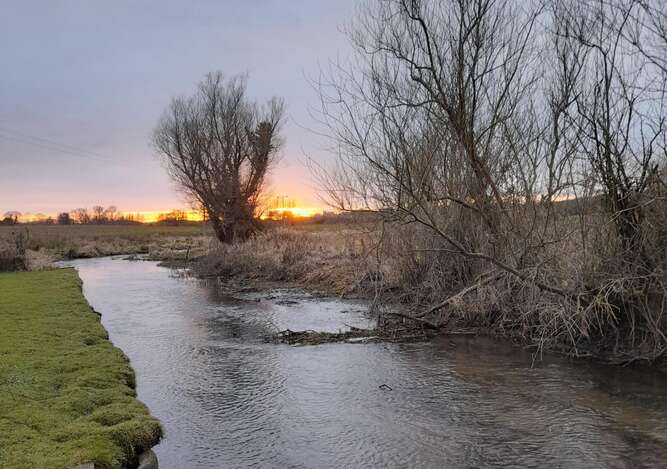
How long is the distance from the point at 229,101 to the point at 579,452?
36.2 metres

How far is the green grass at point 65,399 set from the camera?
17.7 ft

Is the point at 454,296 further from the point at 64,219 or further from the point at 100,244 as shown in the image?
Result: the point at 64,219

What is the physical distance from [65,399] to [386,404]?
4.30 m

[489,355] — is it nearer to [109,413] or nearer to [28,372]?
[109,413]

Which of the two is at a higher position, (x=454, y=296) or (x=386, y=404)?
(x=454, y=296)

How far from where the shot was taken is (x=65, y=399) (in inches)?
273

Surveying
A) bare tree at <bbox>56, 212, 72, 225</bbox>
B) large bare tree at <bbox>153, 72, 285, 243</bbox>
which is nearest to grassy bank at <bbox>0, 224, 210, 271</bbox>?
large bare tree at <bbox>153, 72, 285, 243</bbox>

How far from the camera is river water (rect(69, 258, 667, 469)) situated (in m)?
6.05

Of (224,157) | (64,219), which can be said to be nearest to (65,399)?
(224,157)

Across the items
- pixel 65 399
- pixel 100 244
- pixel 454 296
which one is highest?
pixel 100 244

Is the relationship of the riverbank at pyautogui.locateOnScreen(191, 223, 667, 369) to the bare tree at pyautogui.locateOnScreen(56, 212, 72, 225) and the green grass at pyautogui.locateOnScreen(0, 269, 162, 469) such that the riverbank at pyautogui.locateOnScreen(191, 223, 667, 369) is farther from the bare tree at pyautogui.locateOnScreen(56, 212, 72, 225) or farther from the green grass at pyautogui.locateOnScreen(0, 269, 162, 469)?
the bare tree at pyautogui.locateOnScreen(56, 212, 72, 225)

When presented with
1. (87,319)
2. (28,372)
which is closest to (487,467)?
(28,372)

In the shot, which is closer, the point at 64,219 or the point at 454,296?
the point at 454,296

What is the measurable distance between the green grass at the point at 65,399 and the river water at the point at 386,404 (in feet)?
1.56
